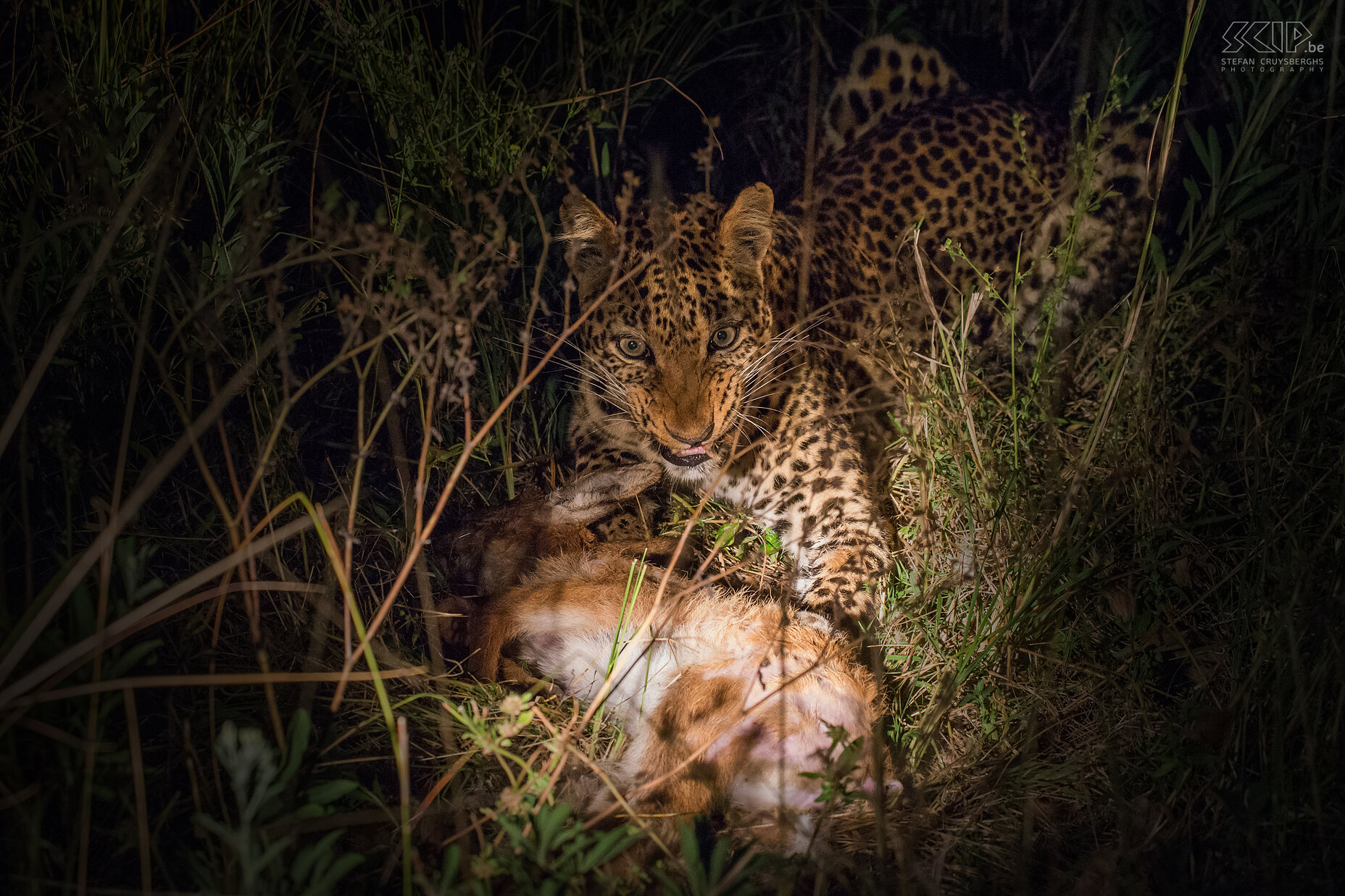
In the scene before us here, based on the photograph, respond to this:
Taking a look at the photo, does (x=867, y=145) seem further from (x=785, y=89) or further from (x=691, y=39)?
(x=691, y=39)

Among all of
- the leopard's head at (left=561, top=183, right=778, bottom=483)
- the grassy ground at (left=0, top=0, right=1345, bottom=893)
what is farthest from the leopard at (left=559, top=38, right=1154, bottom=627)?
the grassy ground at (left=0, top=0, right=1345, bottom=893)

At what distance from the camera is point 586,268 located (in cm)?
298

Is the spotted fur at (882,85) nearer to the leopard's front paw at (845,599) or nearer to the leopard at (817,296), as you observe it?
the leopard at (817,296)

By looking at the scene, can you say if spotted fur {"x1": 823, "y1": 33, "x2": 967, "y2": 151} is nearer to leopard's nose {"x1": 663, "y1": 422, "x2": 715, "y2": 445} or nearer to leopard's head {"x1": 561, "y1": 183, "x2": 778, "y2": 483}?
leopard's head {"x1": 561, "y1": 183, "x2": 778, "y2": 483}

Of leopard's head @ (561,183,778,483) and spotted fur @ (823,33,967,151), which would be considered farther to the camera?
spotted fur @ (823,33,967,151)

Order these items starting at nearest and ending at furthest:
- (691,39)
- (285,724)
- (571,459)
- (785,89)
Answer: (285,724)
(571,459)
(691,39)
(785,89)

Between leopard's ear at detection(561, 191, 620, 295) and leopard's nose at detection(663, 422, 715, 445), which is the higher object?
leopard's ear at detection(561, 191, 620, 295)

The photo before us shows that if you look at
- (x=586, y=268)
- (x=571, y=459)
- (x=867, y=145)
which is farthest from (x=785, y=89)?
(x=571, y=459)

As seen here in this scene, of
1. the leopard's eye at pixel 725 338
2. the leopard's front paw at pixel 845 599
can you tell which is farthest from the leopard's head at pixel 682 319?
the leopard's front paw at pixel 845 599

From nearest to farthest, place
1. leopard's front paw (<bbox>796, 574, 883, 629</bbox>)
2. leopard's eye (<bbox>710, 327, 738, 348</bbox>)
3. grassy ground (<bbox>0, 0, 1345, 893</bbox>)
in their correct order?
grassy ground (<bbox>0, 0, 1345, 893</bbox>)
leopard's front paw (<bbox>796, 574, 883, 629</bbox>)
leopard's eye (<bbox>710, 327, 738, 348</bbox>)

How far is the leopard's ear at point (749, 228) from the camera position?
2.82m

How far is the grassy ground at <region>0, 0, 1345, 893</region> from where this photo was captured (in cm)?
163

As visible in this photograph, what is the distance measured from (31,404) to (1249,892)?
2947 mm

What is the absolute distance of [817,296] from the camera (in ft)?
10.9
